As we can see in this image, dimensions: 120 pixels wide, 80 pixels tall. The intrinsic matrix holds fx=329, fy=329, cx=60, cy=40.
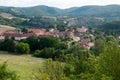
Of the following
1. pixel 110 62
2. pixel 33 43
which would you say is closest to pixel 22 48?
pixel 33 43

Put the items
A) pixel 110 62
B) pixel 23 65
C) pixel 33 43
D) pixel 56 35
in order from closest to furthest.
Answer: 1. pixel 110 62
2. pixel 23 65
3. pixel 33 43
4. pixel 56 35

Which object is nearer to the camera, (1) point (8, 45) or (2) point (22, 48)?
(2) point (22, 48)

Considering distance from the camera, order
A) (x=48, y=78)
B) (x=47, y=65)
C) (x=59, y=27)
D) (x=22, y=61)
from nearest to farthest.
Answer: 1. (x=48, y=78)
2. (x=47, y=65)
3. (x=22, y=61)
4. (x=59, y=27)

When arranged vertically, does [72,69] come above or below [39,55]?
above

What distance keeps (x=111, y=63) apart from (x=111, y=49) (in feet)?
3.11

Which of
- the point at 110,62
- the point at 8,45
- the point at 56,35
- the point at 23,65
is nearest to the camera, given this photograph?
the point at 110,62

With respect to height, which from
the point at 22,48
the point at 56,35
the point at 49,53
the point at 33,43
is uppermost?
the point at 22,48

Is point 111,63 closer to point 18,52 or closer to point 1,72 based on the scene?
point 1,72

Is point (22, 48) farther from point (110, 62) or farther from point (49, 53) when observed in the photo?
point (110, 62)

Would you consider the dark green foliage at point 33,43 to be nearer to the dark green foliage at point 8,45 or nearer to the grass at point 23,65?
the dark green foliage at point 8,45

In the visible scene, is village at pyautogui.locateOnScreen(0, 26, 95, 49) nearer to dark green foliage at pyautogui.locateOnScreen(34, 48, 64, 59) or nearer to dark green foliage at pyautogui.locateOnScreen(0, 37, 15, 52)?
dark green foliage at pyautogui.locateOnScreen(0, 37, 15, 52)

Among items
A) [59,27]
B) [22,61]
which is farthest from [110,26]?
[22,61]

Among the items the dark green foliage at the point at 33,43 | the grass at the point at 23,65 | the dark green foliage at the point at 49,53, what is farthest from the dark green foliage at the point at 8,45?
the grass at the point at 23,65

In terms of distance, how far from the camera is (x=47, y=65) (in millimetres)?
18000
